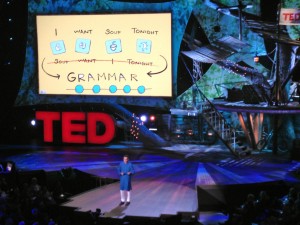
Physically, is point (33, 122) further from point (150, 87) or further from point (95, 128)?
point (150, 87)

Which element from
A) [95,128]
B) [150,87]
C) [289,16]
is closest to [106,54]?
[150,87]

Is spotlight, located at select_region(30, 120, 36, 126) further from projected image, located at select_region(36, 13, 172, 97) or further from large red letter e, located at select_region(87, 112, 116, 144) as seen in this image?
large red letter e, located at select_region(87, 112, 116, 144)

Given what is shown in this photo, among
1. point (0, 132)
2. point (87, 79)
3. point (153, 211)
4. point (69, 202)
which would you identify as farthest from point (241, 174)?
point (0, 132)

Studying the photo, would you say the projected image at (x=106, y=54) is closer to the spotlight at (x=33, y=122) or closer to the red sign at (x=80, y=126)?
the red sign at (x=80, y=126)

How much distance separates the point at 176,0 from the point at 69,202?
7.67 m

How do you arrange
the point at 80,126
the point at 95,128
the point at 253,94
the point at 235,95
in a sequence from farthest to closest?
the point at 80,126
the point at 95,128
the point at 235,95
the point at 253,94

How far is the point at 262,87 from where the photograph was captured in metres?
14.1

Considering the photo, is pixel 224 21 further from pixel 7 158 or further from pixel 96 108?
pixel 7 158

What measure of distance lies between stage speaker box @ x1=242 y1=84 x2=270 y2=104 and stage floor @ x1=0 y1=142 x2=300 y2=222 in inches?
63.5

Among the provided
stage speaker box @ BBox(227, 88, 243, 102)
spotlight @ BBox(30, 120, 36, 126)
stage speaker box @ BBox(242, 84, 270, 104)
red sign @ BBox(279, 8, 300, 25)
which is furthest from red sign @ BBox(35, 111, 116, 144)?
red sign @ BBox(279, 8, 300, 25)

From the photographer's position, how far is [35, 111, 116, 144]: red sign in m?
16.0

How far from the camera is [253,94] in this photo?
14492 mm

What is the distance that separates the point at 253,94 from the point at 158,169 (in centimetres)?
394

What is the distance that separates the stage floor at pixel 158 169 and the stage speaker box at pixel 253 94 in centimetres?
161
